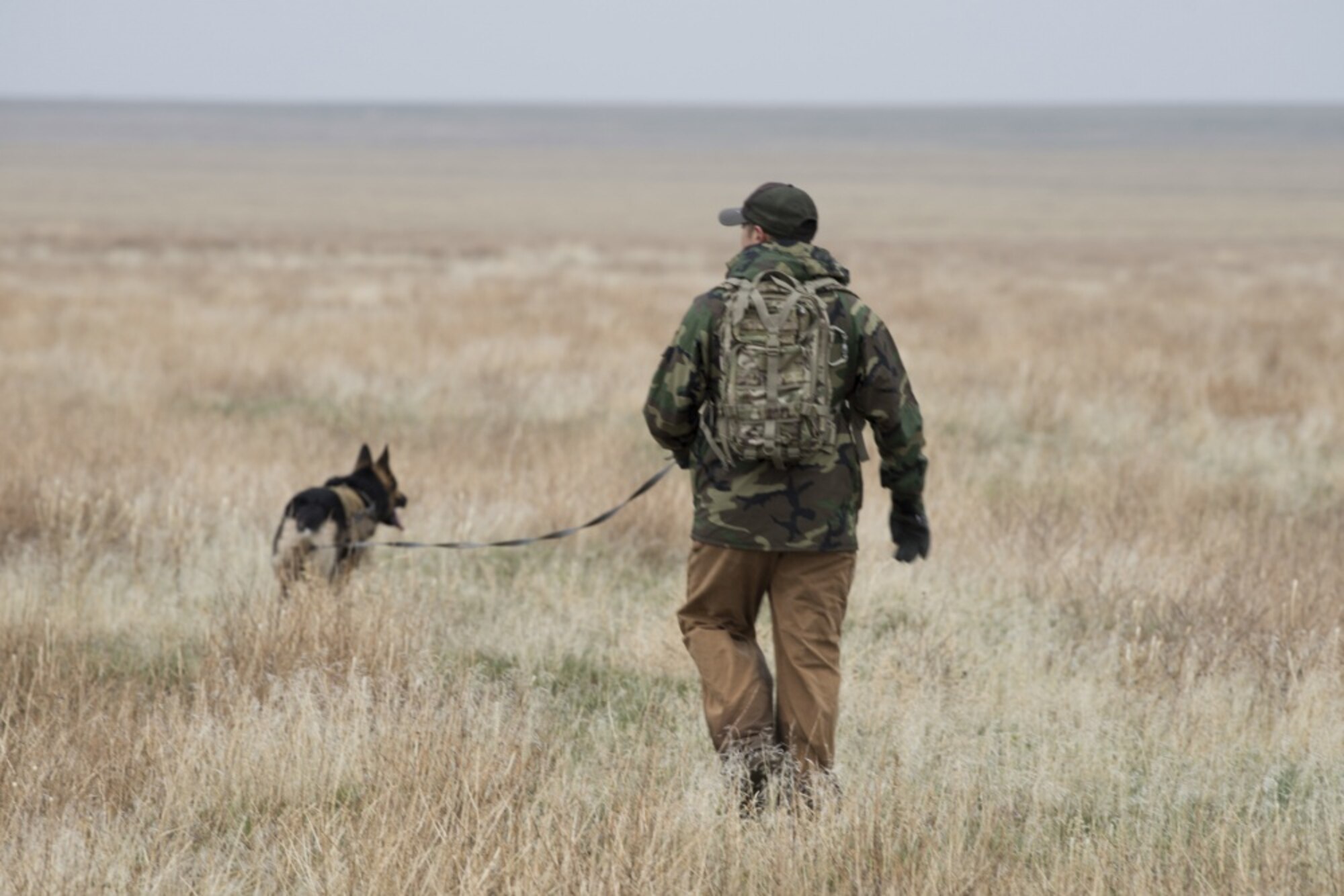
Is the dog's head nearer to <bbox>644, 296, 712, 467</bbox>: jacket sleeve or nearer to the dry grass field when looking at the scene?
the dry grass field

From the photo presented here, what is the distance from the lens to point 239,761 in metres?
3.84

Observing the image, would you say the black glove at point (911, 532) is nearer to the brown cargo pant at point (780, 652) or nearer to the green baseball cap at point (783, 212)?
the brown cargo pant at point (780, 652)

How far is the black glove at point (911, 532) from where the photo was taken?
3967mm

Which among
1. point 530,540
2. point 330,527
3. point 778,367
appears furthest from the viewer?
point 330,527

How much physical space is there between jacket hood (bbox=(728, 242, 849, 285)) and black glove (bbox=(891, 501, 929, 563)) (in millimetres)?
729

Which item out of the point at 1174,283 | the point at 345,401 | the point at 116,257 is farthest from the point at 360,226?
the point at 345,401

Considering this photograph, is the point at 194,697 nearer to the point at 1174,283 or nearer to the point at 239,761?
the point at 239,761

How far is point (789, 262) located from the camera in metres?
3.67

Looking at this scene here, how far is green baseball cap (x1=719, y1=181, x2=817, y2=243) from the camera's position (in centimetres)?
373

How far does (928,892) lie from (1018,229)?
196 feet

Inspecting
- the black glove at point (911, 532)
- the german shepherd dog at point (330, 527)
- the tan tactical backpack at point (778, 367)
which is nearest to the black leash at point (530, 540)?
the german shepherd dog at point (330, 527)

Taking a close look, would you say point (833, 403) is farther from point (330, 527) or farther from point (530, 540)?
point (330, 527)

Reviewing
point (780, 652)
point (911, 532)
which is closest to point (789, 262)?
point (911, 532)

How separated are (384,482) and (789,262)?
11.0ft
